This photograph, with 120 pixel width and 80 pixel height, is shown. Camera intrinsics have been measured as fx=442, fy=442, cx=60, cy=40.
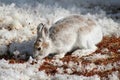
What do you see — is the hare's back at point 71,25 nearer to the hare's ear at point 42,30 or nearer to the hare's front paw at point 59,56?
Result: the hare's ear at point 42,30

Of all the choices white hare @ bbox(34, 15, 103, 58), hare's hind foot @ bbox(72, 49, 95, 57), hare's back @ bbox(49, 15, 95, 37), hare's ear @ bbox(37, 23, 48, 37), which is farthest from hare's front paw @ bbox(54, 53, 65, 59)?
hare's ear @ bbox(37, 23, 48, 37)

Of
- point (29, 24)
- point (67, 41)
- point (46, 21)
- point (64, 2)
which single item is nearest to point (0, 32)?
point (29, 24)

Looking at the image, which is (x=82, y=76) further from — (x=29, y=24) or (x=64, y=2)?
(x=64, y=2)

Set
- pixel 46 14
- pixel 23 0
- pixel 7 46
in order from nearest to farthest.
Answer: pixel 7 46 → pixel 46 14 → pixel 23 0

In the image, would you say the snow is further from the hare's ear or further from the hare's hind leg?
the hare's ear

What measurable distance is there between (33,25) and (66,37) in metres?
4.23

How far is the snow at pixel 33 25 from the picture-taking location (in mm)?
13320

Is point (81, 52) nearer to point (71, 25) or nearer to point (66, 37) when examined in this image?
point (66, 37)

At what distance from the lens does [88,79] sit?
12945mm

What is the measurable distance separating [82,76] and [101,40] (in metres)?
3.55

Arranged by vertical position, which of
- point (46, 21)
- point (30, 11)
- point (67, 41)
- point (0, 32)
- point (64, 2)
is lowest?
point (67, 41)

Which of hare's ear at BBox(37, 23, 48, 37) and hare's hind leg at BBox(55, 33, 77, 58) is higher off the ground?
hare's ear at BBox(37, 23, 48, 37)

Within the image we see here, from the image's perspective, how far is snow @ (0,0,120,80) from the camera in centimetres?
1332

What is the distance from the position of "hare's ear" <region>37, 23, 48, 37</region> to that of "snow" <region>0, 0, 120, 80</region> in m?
0.87
